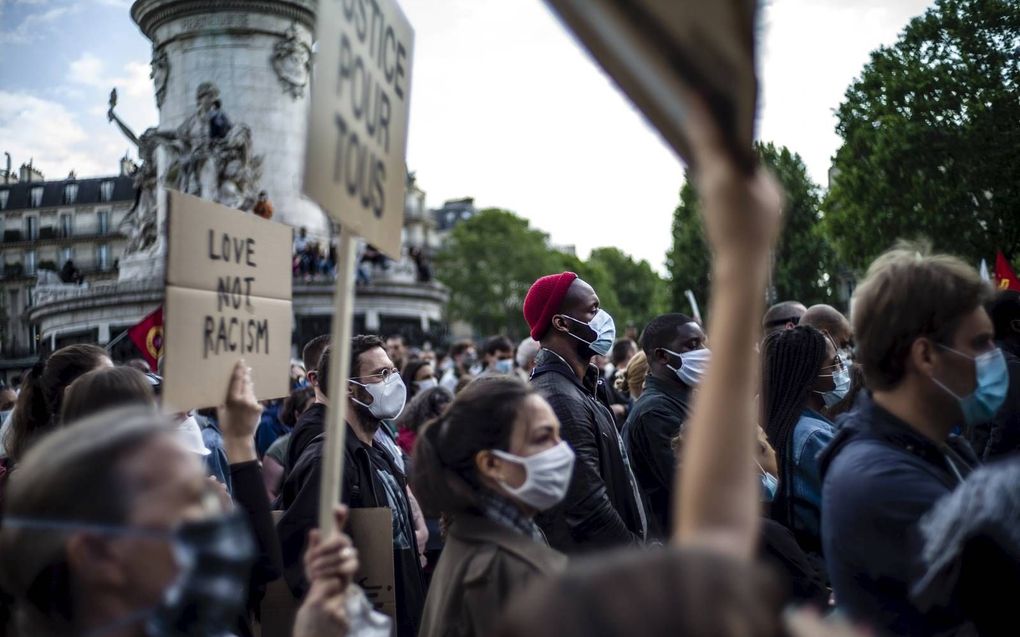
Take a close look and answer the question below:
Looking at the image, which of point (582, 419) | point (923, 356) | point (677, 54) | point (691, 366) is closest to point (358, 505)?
point (582, 419)

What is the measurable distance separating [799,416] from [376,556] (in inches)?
75.3

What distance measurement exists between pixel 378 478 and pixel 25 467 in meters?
2.78

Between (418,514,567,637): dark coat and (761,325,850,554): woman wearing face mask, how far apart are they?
5.36 ft

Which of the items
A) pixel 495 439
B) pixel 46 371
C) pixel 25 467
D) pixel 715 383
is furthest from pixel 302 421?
pixel 715 383

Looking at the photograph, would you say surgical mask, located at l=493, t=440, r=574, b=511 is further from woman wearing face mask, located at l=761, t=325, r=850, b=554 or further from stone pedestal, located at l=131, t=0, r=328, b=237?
stone pedestal, located at l=131, t=0, r=328, b=237

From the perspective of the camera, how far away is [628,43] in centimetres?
164

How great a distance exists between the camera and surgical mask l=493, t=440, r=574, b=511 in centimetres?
303

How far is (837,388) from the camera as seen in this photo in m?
5.16

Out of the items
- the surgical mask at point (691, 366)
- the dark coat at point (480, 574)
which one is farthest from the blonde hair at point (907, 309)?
the surgical mask at point (691, 366)

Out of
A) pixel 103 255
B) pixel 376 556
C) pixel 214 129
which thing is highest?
pixel 214 129

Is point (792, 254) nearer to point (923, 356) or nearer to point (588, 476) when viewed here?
→ point (588, 476)

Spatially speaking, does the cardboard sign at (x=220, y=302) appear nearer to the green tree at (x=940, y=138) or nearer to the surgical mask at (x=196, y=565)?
the surgical mask at (x=196, y=565)

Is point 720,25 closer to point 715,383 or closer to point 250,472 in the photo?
point 715,383

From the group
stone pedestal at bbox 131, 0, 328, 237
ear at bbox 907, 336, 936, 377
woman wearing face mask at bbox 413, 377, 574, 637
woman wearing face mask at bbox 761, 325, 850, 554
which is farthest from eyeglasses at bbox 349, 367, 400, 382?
stone pedestal at bbox 131, 0, 328, 237
